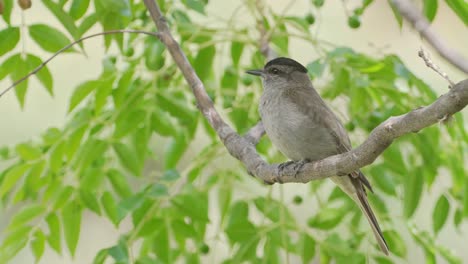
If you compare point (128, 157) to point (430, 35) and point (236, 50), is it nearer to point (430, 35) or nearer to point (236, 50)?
point (236, 50)

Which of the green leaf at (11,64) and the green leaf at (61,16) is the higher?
the green leaf at (61,16)

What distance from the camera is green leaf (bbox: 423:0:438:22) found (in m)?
3.02

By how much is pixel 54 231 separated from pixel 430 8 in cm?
214

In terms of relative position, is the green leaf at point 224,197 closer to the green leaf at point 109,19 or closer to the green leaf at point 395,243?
the green leaf at point 395,243

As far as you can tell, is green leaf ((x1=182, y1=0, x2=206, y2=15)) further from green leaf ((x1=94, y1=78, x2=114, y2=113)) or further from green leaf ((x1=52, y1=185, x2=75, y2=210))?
green leaf ((x1=52, y1=185, x2=75, y2=210))

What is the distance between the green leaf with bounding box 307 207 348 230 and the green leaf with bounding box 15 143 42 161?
1506 mm

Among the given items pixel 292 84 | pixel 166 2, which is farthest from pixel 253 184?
pixel 166 2

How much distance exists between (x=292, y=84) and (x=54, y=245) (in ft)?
5.18

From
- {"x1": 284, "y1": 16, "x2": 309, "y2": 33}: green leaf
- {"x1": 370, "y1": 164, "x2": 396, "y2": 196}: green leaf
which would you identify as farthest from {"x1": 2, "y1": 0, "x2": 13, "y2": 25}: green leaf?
{"x1": 370, "y1": 164, "x2": 396, "y2": 196}: green leaf

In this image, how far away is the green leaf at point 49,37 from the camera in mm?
3150

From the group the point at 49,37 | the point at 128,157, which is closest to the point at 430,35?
the point at 49,37

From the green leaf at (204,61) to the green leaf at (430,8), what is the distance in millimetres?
1227

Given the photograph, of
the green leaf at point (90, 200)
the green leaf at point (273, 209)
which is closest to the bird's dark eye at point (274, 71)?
the green leaf at point (273, 209)

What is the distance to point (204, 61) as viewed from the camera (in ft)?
12.6
